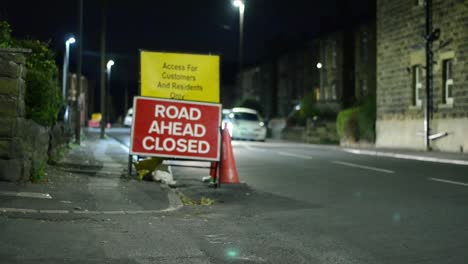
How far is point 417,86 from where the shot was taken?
29.1 meters

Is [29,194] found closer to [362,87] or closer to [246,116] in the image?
[246,116]

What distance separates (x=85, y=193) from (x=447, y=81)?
Result: 1886 centimetres

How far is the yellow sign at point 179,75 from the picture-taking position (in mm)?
14359

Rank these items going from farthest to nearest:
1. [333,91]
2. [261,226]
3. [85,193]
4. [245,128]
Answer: [333,91], [245,128], [85,193], [261,226]

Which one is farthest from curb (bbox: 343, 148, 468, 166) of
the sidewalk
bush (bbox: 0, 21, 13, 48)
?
bush (bbox: 0, 21, 13, 48)

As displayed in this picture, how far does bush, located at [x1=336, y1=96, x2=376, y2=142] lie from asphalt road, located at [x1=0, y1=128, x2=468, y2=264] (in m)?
18.7

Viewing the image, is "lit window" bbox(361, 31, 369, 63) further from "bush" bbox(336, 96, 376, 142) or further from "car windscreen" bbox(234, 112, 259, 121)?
"bush" bbox(336, 96, 376, 142)

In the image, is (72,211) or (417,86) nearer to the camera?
(72,211)

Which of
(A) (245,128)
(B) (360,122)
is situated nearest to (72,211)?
(B) (360,122)

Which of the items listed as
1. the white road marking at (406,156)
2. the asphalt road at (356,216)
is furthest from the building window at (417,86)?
the asphalt road at (356,216)

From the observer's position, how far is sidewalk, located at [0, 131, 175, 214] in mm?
9750

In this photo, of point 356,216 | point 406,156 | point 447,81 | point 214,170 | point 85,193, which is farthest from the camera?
point 447,81

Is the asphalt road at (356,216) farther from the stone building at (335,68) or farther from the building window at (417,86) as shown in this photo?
the stone building at (335,68)

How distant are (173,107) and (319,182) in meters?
3.39
